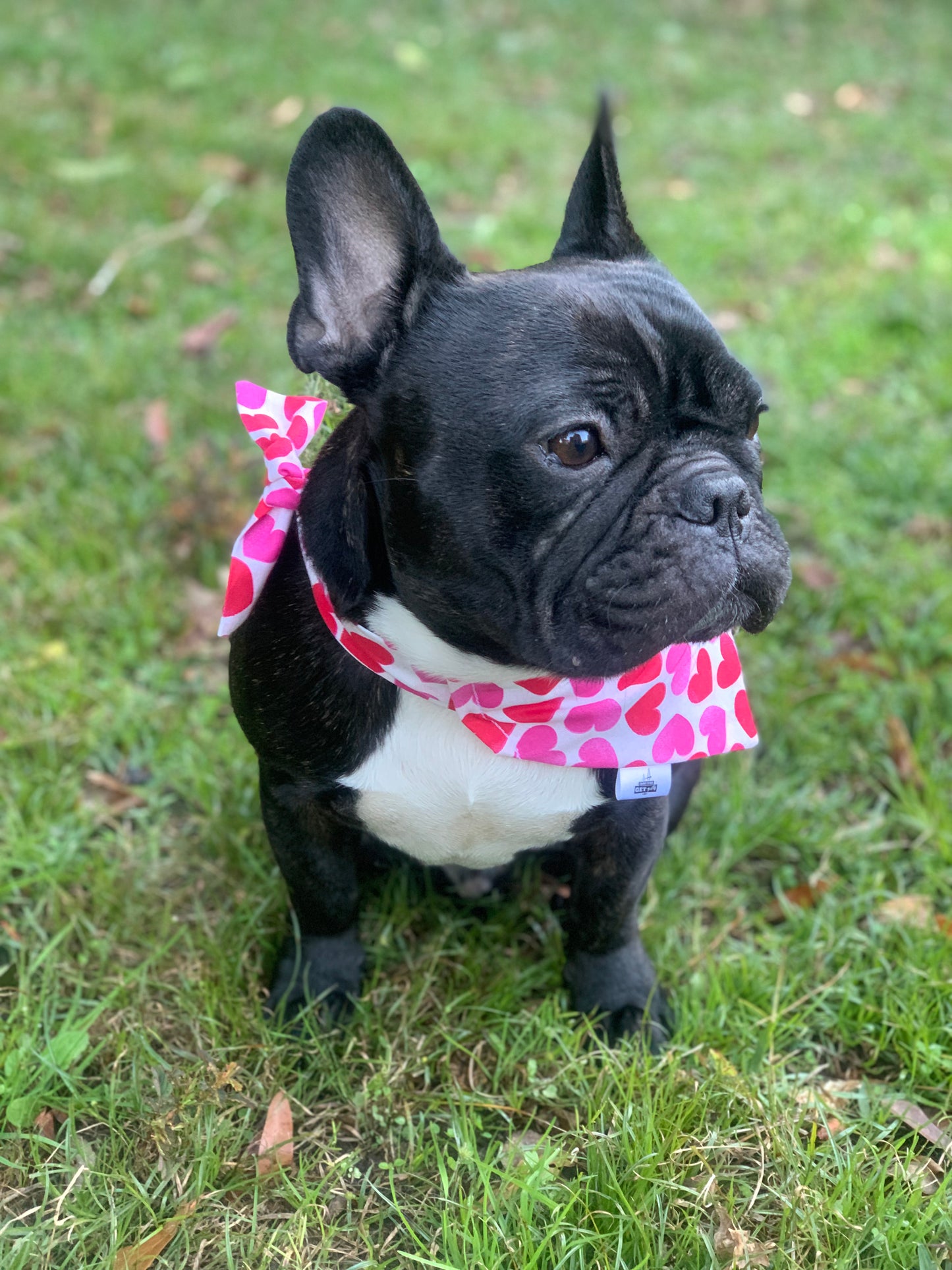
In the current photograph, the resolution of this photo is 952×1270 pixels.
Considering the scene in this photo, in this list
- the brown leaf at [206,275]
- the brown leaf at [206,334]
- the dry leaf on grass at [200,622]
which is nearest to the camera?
the dry leaf on grass at [200,622]

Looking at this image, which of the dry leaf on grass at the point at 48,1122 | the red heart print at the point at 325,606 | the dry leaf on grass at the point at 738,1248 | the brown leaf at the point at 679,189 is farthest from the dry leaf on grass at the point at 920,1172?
the brown leaf at the point at 679,189

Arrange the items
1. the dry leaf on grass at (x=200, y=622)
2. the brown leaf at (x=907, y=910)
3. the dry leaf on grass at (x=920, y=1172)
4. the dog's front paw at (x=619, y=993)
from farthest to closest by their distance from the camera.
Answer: the dry leaf on grass at (x=200, y=622) → the brown leaf at (x=907, y=910) → the dog's front paw at (x=619, y=993) → the dry leaf on grass at (x=920, y=1172)

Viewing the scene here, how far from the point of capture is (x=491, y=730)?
1752 millimetres

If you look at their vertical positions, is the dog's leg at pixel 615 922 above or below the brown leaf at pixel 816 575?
above

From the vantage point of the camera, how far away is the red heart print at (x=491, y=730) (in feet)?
5.74

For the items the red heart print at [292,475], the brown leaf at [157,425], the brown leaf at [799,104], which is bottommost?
the brown leaf at [157,425]

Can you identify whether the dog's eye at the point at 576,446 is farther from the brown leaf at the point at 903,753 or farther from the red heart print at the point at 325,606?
the brown leaf at the point at 903,753

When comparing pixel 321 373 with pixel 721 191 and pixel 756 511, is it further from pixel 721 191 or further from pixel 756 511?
pixel 721 191

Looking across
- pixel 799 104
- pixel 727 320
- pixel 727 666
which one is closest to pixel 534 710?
pixel 727 666

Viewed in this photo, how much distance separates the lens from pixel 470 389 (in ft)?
5.13

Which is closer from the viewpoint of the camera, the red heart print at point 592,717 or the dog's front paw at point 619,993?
the red heart print at point 592,717

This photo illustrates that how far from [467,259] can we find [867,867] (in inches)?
126

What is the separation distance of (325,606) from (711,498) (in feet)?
1.92

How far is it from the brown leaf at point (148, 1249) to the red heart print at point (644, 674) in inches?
38.8
